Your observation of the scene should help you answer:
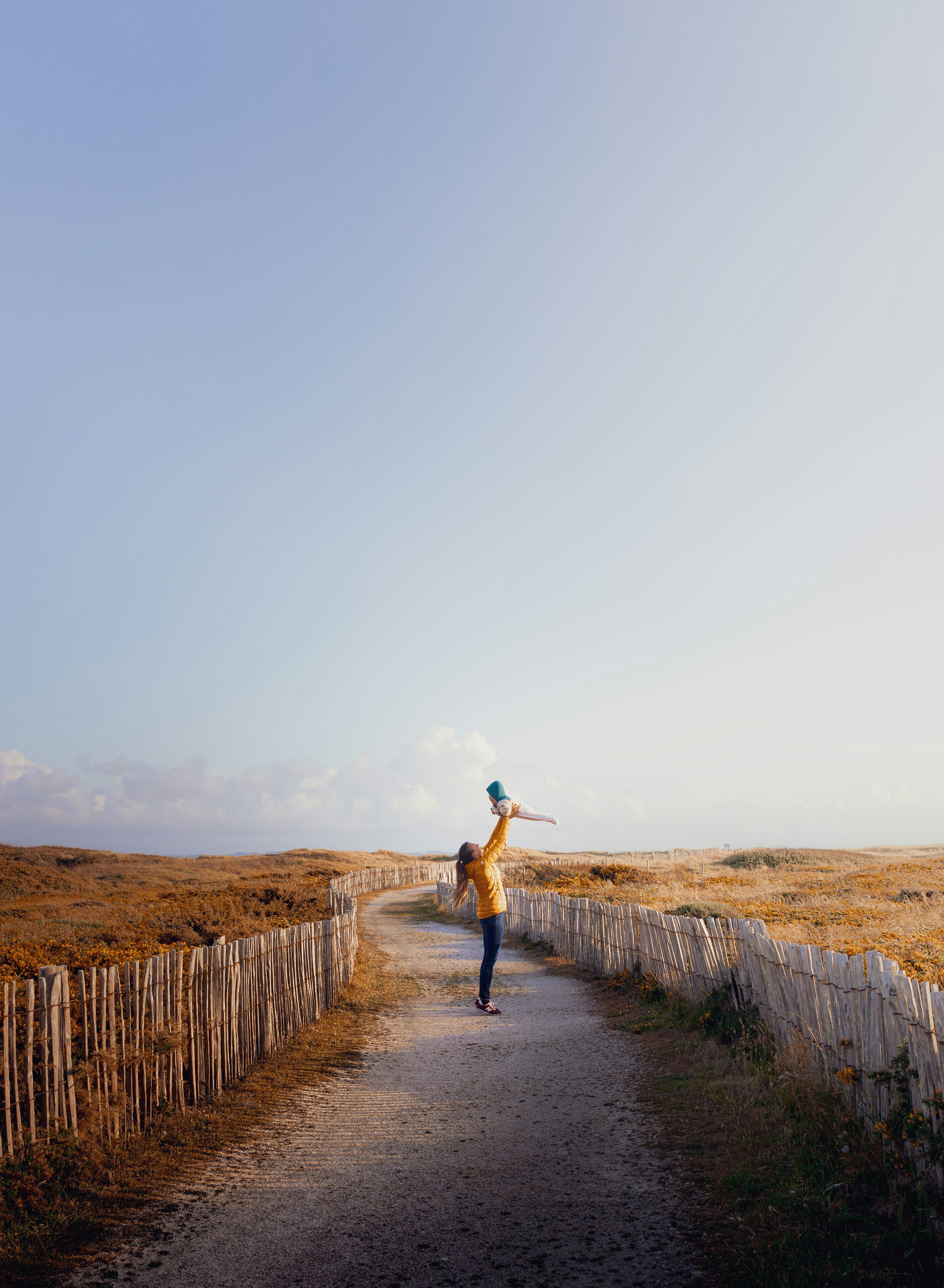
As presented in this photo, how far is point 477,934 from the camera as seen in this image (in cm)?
1994

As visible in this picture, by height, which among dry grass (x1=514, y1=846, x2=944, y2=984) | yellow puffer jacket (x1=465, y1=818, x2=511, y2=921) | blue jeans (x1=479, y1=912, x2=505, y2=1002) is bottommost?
dry grass (x1=514, y1=846, x2=944, y2=984)

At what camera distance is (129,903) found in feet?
76.9

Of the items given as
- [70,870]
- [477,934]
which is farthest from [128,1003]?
[70,870]

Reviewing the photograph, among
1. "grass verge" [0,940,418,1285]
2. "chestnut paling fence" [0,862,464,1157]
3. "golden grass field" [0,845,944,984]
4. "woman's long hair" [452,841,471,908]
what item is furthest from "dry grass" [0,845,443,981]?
"woman's long hair" [452,841,471,908]

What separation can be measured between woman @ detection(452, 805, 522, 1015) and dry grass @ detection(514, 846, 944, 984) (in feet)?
11.9

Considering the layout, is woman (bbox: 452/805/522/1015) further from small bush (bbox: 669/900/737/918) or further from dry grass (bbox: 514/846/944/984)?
small bush (bbox: 669/900/737/918)

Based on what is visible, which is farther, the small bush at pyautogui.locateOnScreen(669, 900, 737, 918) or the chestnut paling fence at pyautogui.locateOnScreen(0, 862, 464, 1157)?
the small bush at pyautogui.locateOnScreen(669, 900, 737, 918)

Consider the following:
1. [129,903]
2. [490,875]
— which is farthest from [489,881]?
[129,903]

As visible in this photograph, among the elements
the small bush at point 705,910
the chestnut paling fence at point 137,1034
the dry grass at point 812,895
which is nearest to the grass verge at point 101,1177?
the chestnut paling fence at point 137,1034

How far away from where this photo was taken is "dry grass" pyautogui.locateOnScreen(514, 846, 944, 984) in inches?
395

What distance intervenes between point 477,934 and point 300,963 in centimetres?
1143

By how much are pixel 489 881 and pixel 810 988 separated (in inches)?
170

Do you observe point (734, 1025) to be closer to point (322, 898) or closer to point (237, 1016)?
point (237, 1016)

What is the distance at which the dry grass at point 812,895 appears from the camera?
395 inches
